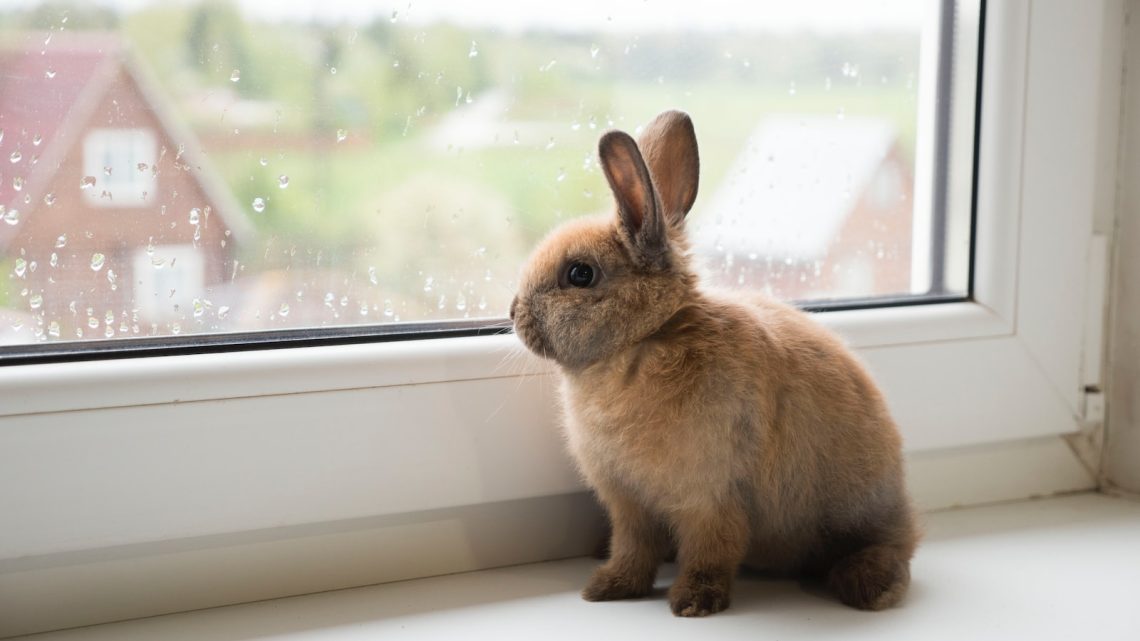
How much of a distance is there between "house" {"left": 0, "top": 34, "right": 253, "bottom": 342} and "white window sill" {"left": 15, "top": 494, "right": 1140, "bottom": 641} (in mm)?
284

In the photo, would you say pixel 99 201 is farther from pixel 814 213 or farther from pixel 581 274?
pixel 814 213

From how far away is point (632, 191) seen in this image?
0.92m

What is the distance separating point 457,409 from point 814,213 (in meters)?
0.51

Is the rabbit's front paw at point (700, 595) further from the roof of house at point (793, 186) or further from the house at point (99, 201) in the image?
the house at point (99, 201)

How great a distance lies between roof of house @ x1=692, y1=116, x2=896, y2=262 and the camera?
3.98 feet

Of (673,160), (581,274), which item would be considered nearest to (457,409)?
(581,274)

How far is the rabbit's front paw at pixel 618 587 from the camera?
0.98 m

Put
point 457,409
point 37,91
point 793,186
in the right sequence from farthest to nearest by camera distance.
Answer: point 793,186 < point 457,409 < point 37,91

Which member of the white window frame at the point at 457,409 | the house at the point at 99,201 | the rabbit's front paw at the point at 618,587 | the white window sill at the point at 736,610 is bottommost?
the white window sill at the point at 736,610

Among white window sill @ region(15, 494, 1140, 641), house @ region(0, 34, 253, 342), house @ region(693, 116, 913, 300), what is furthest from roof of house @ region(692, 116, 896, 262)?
house @ region(0, 34, 253, 342)

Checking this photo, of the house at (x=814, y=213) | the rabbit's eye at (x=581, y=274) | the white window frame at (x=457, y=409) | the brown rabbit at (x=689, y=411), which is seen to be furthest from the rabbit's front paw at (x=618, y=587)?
the house at (x=814, y=213)

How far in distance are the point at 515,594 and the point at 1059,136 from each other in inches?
32.8

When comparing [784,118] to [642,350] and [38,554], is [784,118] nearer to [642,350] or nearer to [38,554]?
[642,350]

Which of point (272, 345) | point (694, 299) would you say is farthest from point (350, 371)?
point (694, 299)
